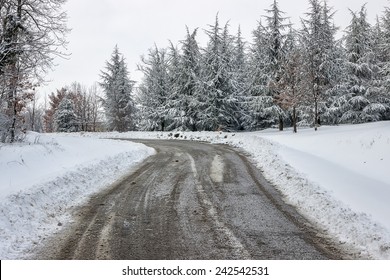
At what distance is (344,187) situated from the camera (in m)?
8.55

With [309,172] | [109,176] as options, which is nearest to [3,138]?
[109,176]

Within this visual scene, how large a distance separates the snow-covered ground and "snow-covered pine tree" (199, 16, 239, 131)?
1954 centimetres

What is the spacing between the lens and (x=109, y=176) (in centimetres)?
1166

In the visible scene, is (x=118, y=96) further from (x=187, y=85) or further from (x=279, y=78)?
(x=279, y=78)

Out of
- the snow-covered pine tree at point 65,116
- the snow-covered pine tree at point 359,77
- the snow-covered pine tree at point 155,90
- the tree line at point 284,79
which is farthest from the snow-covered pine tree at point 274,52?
the snow-covered pine tree at point 65,116

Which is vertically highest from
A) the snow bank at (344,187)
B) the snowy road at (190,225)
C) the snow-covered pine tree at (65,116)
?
the snow-covered pine tree at (65,116)

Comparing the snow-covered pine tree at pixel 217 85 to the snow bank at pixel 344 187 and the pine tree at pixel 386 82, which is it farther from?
the snow bank at pixel 344 187

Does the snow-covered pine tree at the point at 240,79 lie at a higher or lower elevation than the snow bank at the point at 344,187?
higher

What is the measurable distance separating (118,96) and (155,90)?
190 inches

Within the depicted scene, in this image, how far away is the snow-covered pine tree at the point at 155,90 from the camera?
1651 inches

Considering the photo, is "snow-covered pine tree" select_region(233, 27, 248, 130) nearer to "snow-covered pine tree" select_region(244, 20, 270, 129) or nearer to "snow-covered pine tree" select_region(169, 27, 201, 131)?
"snow-covered pine tree" select_region(244, 20, 270, 129)

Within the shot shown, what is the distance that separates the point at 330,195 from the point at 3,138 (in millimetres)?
12541

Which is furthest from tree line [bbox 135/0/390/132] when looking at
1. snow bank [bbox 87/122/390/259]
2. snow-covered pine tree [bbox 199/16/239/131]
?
snow bank [bbox 87/122/390/259]

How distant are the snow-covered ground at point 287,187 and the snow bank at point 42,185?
0.02 m
